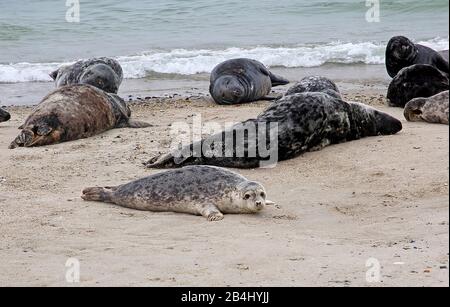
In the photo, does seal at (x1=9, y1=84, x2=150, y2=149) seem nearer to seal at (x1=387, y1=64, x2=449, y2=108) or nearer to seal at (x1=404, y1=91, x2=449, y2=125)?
seal at (x1=404, y1=91, x2=449, y2=125)

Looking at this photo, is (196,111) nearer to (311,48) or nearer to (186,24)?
(311,48)

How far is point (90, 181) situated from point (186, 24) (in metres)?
14.2

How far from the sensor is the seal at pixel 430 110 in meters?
8.95

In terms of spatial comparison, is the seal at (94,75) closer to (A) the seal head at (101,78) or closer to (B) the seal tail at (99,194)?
(A) the seal head at (101,78)

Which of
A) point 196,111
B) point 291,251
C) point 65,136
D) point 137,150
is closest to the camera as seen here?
point 291,251

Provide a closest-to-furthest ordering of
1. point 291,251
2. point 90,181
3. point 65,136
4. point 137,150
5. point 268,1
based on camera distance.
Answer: point 291,251, point 90,181, point 137,150, point 65,136, point 268,1

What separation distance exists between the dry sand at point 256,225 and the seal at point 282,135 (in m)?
0.14

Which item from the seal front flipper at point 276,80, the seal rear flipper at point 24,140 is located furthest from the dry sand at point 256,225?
the seal front flipper at point 276,80

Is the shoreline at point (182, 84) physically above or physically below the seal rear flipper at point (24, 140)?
below

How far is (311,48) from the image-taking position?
16938 mm

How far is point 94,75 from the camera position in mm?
11477

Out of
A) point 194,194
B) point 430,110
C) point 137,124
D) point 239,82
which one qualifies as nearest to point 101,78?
point 239,82

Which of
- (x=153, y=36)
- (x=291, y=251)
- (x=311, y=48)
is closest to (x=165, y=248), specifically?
(x=291, y=251)

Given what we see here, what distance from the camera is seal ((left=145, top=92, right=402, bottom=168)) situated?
7.20 metres
